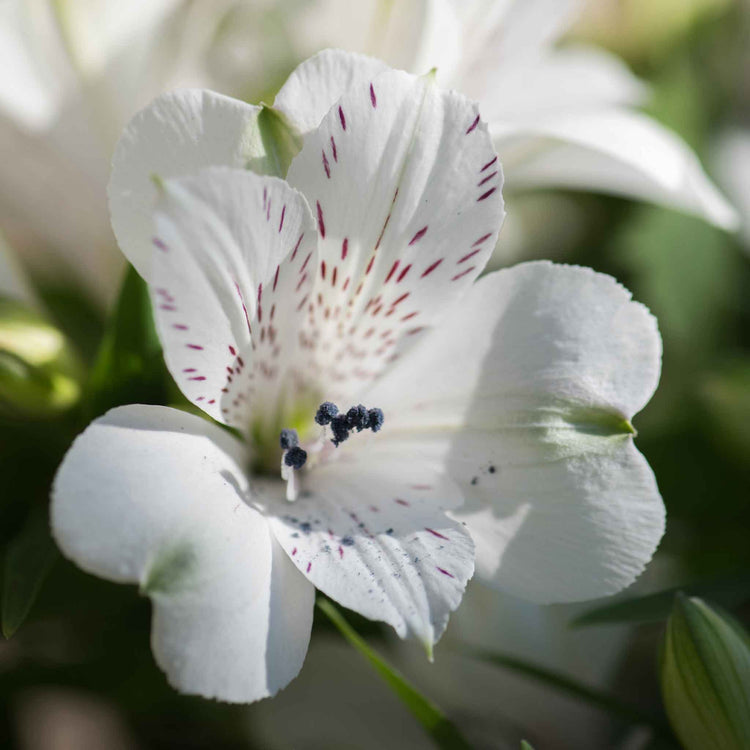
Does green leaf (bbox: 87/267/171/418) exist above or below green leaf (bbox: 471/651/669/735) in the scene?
above

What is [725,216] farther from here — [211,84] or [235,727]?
[235,727]

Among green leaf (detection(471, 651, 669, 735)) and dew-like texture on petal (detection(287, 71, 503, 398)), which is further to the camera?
green leaf (detection(471, 651, 669, 735))

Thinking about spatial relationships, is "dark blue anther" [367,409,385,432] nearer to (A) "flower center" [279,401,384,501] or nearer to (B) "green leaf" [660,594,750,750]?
(A) "flower center" [279,401,384,501]

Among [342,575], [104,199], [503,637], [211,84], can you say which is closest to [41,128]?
[104,199]

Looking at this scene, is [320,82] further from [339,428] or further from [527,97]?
[527,97]

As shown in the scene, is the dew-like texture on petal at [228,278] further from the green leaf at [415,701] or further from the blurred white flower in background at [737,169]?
the blurred white flower in background at [737,169]

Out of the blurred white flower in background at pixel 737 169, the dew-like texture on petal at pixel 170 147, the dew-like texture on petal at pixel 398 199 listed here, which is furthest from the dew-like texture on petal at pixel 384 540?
the blurred white flower in background at pixel 737 169

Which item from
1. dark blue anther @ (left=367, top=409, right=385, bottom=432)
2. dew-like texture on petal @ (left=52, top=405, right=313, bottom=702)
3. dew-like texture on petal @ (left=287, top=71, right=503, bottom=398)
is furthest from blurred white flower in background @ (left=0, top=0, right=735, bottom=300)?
dew-like texture on petal @ (left=52, top=405, right=313, bottom=702)
